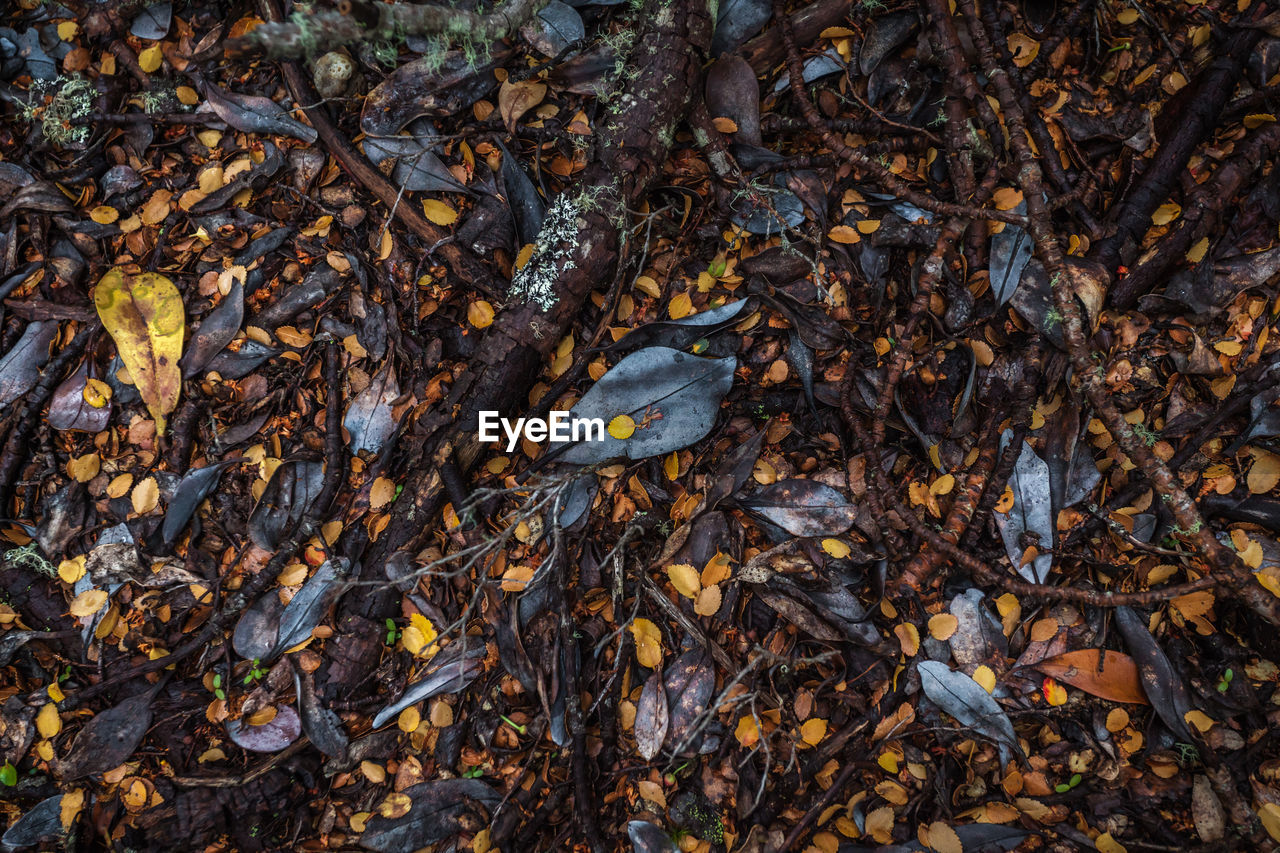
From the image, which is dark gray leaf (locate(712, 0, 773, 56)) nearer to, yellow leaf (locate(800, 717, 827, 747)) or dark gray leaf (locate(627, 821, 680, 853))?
yellow leaf (locate(800, 717, 827, 747))

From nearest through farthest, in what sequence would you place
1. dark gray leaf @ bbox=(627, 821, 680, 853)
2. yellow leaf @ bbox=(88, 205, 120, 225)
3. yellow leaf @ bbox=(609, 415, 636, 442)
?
dark gray leaf @ bbox=(627, 821, 680, 853), yellow leaf @ bbox=(609, 415, 636, 442), yellow leaf @ bbox=(88, 205, 120, 225)

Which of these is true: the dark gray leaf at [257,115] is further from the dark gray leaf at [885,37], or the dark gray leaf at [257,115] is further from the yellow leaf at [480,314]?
the dark gray leaf at [885,37]

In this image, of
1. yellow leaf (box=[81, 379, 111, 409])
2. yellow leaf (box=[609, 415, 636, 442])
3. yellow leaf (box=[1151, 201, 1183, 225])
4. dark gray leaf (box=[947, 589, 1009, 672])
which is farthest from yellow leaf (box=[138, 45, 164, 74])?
yellow leaf (box=[1151, 201, 1183, 225])

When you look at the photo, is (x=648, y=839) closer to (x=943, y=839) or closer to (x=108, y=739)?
(x=943, y=839)

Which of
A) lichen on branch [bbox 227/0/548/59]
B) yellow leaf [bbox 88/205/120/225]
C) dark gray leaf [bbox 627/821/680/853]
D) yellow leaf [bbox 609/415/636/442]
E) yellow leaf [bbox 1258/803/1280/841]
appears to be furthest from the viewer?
yellow leaf [bbox 88/205/120/225]

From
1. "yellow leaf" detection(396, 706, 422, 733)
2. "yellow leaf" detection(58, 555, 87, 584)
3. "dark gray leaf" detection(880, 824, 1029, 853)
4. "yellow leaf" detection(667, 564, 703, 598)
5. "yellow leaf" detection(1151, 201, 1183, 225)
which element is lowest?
"dark gray leaf" detection(880, 824, 1029, 853)

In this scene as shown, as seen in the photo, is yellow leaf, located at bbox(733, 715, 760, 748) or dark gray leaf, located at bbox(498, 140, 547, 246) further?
dark gray leaf, located at bbox(498, 140, 547, 246)

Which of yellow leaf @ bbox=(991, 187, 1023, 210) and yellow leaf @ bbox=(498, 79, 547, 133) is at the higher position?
yellow leaf @ bbox=(498, 79, 547, 133)

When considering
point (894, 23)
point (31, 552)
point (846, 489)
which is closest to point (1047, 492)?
point (846, 489)
